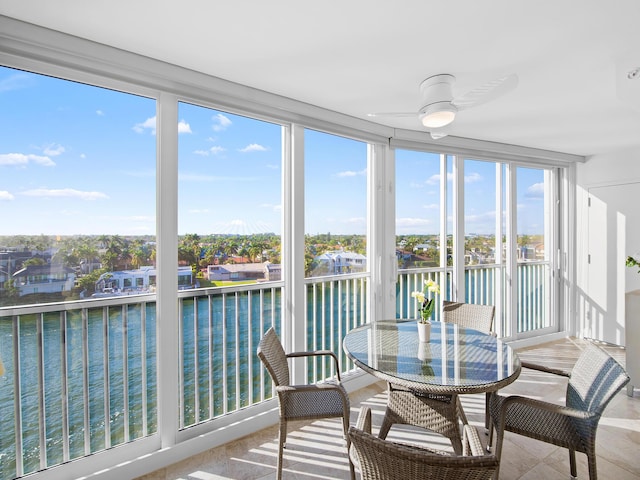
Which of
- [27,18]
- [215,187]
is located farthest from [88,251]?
[27,18]

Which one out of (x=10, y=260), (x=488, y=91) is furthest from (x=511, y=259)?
(x=10, y=260)

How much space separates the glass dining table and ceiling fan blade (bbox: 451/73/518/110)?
5.06ft

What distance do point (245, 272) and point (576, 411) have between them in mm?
2260

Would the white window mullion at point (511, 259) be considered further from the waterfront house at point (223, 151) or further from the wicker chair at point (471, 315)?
the wicker chair at point (471, 315)

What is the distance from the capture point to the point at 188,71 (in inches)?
89.1

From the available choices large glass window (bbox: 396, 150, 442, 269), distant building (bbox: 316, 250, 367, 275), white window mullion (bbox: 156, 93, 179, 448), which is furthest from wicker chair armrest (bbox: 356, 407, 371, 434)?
large glass window (bbox: 396, 150, 442, 269)

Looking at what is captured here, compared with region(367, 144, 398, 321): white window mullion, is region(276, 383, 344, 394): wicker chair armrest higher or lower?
lower

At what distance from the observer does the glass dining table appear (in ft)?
5.75

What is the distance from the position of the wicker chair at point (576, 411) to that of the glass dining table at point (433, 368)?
0.71 ft

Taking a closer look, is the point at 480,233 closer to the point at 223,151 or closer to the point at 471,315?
the point at 471,315

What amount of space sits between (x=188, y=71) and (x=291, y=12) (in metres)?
0.94

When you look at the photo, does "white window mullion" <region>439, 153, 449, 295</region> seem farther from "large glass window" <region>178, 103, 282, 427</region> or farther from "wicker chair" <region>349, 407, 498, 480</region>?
"wicker chair" <region>349, 407, 498, 480</region>

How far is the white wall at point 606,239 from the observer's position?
425cm

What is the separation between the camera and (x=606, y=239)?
4.48m
